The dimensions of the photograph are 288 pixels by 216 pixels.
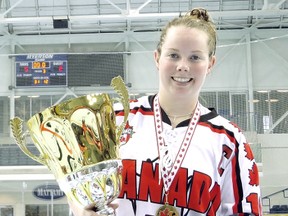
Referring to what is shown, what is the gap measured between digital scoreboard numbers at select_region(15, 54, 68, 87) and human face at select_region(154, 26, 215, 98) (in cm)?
986

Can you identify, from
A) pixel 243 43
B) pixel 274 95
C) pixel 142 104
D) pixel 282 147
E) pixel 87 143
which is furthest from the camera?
pixel 243 43

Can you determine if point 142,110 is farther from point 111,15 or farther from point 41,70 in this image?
point 41,70

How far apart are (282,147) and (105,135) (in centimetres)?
792

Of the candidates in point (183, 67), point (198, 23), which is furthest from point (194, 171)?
point (198, 23)

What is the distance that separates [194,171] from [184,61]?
300mm

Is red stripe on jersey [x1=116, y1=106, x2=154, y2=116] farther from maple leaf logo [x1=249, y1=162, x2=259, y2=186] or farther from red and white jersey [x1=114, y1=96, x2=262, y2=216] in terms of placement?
maple leaf logo [x1=249, y1=162, x2=259, y2=186]

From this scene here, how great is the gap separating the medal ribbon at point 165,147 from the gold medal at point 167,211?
0.15 ft

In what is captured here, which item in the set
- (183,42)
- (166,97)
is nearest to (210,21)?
(183,42)

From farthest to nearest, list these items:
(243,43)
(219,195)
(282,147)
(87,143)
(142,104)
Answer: (243,43), (282,147), (142,104), (219,195), (87,143)

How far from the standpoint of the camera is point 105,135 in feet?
4.54

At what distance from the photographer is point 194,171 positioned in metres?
1.47

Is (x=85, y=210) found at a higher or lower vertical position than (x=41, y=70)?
lower

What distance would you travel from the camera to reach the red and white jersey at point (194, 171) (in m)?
1.45

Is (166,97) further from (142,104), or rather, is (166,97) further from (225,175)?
(225,175)
